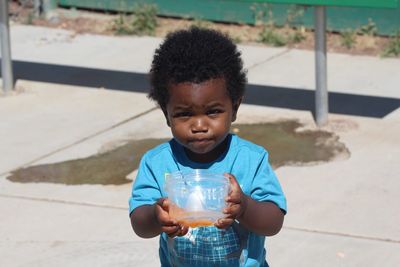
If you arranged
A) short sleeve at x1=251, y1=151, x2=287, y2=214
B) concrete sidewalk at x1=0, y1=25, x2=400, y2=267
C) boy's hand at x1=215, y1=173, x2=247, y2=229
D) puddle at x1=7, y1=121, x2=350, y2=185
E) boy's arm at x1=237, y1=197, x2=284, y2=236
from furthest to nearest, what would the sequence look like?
puddle at x1=7, y1=121, x2=350, y2=185 → concrete sidewalk at x1=0, y1=25, x2=400, y2=267 → short sleeve at x1=251, y1=151, x2=287, y2=214 → boy's arm at x1=237, y1=197, x2=284, y2=236 → boy's hand at x1=215, y1=173, x2=247, y2=229

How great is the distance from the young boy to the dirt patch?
598 centimetres

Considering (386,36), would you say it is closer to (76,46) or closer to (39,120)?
(76,46)

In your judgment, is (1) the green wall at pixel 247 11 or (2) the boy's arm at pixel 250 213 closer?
(2) the boy's arm at pixel 250 213

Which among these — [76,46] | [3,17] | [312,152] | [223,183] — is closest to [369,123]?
[312,152]

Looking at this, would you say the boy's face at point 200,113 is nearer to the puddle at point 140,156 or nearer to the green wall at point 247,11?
the puddle at point 140,156

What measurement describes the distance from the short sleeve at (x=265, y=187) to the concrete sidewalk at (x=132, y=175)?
1666 millimetres

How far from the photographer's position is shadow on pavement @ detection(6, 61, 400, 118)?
7.13m

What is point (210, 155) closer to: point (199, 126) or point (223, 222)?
point (199, 126)

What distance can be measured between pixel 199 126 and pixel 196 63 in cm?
19

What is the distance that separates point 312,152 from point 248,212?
3.48 meters

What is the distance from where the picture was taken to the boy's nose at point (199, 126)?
9.09 ft

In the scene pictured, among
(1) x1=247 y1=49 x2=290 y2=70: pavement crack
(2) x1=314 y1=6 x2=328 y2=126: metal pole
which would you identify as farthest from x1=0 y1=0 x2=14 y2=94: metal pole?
(2) x1=314 y1=6 x2=328 y2=126: metal pole

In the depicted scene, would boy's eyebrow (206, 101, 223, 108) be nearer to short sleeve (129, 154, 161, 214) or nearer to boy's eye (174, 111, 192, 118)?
boy's eye (174, 111, 192, 118)

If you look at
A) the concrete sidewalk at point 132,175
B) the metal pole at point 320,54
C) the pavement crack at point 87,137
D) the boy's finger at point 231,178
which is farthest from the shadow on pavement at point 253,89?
the boy's finger at point 231,178
